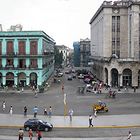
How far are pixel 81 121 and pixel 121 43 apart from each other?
4898cm

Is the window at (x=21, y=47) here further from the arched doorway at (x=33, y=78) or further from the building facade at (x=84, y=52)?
the building facade at (x=84, y=52)

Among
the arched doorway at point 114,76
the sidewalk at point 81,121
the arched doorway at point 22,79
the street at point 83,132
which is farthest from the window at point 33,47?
the street at point 83,132

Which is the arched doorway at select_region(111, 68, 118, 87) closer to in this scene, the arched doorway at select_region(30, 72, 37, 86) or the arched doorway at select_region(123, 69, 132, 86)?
the arched doorway at select_region(123, 69, 132, 86)

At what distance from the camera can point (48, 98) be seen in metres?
68.6

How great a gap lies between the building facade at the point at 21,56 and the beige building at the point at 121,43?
15.8m

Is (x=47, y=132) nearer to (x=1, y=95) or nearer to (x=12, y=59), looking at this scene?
(x=1, y=95)

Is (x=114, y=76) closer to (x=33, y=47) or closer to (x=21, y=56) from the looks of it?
(x=33, y=47)

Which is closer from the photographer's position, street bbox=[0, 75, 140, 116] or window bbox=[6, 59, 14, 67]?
street bbox=[0, 75, 140, 116]

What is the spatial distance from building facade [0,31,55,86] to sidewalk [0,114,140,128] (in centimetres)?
3602

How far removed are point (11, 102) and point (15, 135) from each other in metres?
25.8

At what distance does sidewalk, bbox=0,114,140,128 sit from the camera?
42906 mm

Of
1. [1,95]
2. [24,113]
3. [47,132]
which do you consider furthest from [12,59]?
[47,132]

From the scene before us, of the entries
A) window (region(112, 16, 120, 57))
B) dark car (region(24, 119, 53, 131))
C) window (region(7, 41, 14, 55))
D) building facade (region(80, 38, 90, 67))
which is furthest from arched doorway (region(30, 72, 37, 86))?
A: building facade (region(80, 38, 90, 67))

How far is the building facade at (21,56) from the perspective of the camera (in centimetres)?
8525
